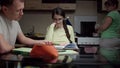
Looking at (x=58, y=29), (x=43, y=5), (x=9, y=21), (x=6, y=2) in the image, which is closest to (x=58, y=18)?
(x=58, y=29)

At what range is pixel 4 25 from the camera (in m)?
1.91

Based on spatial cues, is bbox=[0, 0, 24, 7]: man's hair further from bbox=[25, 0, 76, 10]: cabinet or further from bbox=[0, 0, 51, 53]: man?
bbox=[25, 0, 76, 10]: cabinet

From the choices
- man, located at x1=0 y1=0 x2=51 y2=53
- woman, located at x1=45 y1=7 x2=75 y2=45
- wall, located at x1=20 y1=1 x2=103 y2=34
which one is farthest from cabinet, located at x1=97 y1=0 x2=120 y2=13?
man, located at x1=0 y1=0 x2=51 y2=53

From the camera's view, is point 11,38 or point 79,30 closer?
point 11,38

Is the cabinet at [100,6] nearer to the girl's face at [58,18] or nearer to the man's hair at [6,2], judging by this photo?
the girl's face at [58,18]

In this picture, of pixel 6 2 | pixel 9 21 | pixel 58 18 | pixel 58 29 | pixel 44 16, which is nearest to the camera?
pixel 6 2

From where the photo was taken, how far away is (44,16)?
18.1 ft

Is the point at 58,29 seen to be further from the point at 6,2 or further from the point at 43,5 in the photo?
the point at 6,2

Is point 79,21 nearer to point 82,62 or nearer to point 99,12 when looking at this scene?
point 99,12

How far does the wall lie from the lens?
5.50 metres

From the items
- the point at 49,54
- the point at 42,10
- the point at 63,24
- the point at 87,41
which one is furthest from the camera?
the point at 42,10

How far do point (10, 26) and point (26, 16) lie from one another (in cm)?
357

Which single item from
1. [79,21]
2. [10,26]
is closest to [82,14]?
[79,21]

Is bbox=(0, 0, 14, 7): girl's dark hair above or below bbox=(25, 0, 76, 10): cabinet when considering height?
below
